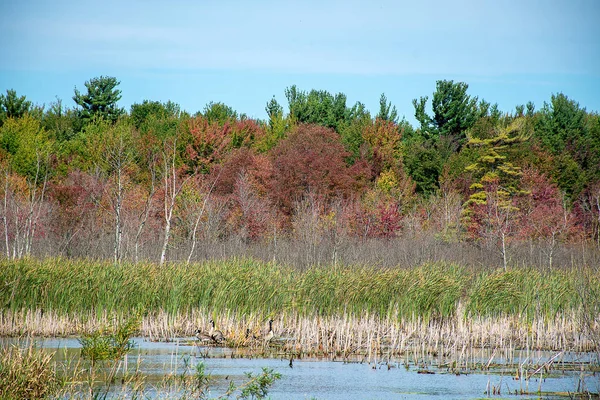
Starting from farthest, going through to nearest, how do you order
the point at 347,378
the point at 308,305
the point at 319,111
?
1. the point at 319,111
2. the point at 308,305
3. the point at 347,378

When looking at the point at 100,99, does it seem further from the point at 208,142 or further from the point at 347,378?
the point at 347,378

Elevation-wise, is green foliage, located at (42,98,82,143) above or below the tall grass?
above

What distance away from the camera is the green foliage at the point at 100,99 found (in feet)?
187

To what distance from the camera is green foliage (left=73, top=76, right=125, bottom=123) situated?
57.1 meters

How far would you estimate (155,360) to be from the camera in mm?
13078

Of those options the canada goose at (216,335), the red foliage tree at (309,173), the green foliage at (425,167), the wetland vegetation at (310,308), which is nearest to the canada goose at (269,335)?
the wetland vegetation at (310,308)

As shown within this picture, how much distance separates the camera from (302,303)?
16.2 meters

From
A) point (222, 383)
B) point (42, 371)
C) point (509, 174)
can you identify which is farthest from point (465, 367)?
point (509, 174)

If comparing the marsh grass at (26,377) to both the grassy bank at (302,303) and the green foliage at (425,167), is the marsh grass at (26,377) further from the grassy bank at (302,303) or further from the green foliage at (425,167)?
the green foliage at (425,167)

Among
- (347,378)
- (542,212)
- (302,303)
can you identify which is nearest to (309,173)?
(542,212)

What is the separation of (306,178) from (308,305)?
2920 centimetres

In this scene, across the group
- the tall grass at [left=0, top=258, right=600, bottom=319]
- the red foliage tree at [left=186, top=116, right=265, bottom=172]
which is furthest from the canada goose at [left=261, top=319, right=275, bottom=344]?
the red foliage tree at [left=186, top=116, right=265, bottom=172]

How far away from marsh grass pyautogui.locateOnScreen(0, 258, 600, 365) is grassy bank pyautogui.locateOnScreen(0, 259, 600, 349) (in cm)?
2

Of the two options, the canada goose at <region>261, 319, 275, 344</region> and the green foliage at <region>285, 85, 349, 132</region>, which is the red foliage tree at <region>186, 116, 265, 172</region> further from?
the canada goose at <region>261, 319, 275, 344</region>
